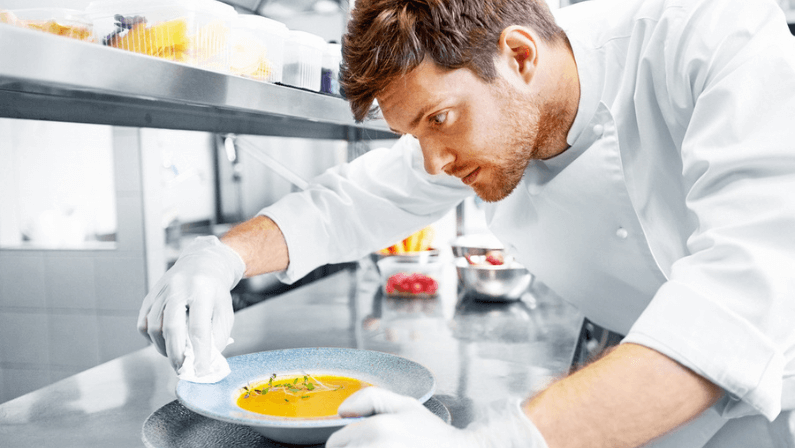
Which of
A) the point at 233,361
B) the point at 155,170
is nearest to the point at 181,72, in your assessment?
the point at 233,361

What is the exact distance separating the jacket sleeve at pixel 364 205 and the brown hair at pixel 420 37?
0.44 meters

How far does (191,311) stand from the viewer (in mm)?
976

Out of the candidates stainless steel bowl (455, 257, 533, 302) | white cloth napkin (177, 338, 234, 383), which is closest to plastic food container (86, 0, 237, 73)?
white cloth napkin (177, 338, 234, 383)

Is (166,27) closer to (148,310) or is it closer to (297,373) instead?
(148,310)

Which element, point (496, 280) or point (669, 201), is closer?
point (669, 201)

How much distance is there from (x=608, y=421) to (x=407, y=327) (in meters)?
0.93

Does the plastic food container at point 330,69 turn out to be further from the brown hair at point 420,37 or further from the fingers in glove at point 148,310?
the fingers in glove at point 148,310

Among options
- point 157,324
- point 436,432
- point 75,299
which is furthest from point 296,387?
point 75,299

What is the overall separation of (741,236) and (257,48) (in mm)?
737

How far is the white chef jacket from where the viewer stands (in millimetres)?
677

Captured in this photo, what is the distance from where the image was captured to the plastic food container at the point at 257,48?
0.94 metres

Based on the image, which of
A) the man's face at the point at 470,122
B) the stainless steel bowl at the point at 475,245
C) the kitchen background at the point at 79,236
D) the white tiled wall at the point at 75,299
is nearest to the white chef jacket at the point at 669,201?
the man's face at the point at 470,122

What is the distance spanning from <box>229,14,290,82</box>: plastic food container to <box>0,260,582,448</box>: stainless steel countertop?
0.59 meters

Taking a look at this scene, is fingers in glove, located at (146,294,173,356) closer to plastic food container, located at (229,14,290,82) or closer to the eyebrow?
plastic food container, located at (229,14,290,82)
